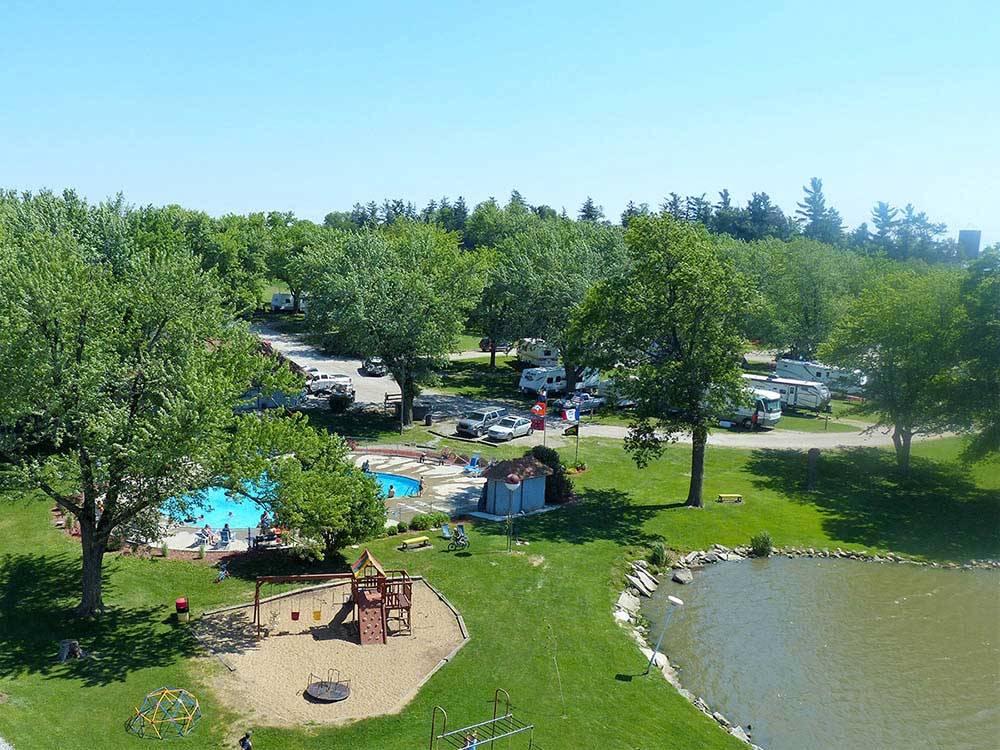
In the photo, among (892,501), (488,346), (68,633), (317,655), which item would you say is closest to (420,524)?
(317,655)

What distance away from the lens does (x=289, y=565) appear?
29.4 m

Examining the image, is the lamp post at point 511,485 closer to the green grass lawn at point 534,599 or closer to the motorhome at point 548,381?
the green grass lawn at point 534,599

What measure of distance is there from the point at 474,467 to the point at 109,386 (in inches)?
857

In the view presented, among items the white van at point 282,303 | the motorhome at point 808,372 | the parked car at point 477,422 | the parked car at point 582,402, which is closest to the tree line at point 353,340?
the parked car at point 477,422

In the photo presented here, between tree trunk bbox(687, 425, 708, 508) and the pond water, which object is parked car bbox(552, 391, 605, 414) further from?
the pond water

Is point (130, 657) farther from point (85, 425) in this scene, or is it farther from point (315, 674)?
point (85, 425)

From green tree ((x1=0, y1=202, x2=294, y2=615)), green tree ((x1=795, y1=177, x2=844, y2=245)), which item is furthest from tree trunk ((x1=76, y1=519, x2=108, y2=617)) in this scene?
green tree ((x1=795, y1=177, x2=844, y2=245))

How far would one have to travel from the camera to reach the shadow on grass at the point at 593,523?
33.7 metres

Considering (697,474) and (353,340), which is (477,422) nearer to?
(353,340)

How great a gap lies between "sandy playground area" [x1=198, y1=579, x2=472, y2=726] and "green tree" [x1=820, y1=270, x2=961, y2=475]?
2913 centimetres

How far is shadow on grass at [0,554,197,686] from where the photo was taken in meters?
21.5

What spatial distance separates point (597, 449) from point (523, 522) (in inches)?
541

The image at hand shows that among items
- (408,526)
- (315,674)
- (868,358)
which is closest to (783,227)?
(868,358)

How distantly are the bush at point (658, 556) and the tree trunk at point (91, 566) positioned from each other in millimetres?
20312
